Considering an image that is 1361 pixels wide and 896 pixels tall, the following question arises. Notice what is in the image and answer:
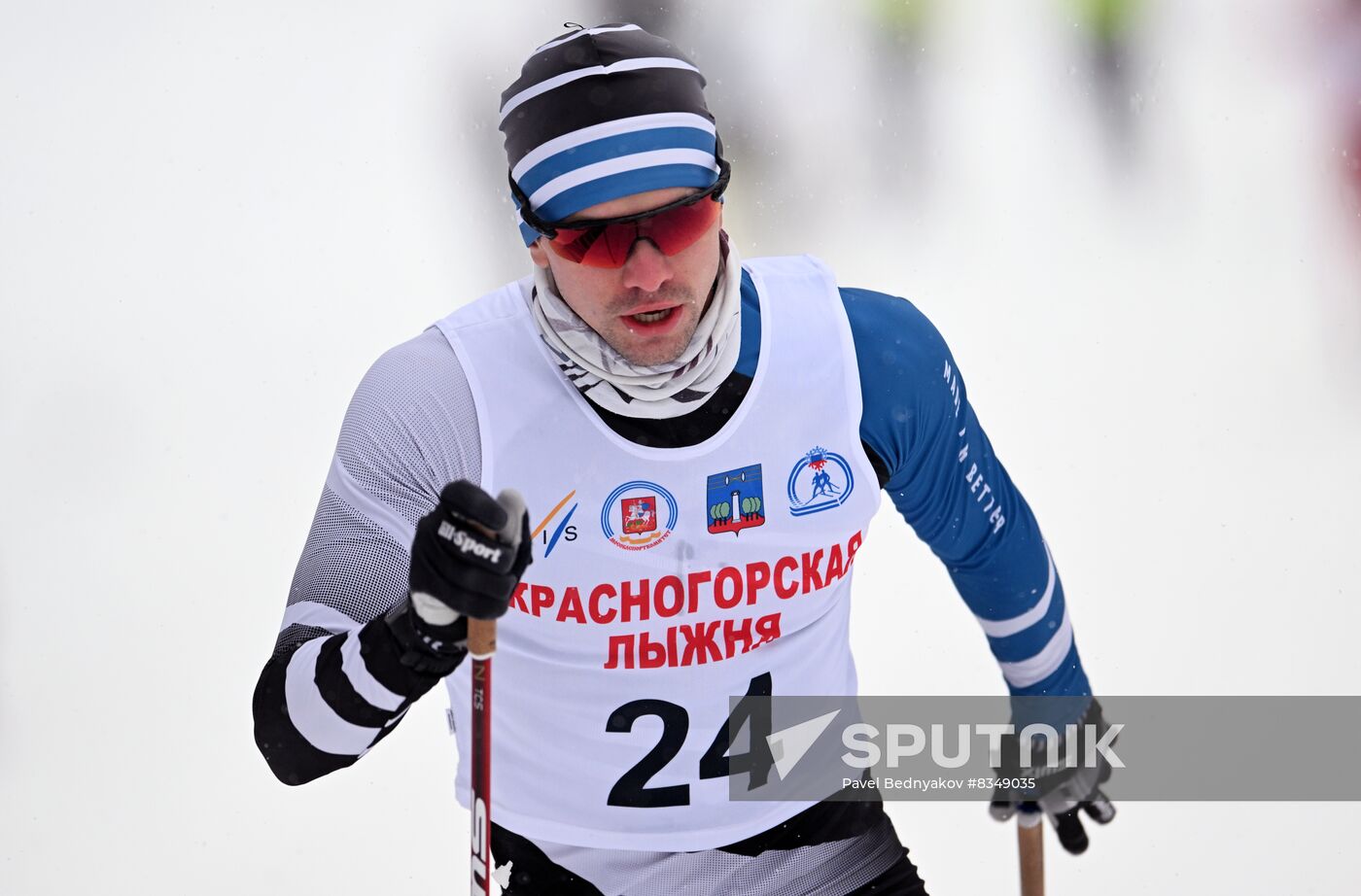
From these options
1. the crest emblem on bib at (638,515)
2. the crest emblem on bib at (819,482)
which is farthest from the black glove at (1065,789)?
the crest emblem on bib at (638,515)

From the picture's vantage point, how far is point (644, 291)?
2.25 meters

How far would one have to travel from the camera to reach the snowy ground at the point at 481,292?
3867 mm

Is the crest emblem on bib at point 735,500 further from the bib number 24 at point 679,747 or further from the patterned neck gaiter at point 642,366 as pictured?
the bib number 24 at point 679,747

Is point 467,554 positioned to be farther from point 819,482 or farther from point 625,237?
point 819,482

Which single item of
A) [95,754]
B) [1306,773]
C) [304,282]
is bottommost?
[1306,773]

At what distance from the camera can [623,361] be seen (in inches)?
90.6

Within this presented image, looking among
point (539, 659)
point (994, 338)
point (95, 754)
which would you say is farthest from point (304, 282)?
point (539, 659)

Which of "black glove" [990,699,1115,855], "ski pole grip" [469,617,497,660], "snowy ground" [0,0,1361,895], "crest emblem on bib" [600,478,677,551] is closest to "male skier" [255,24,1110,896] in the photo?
"crest emblem on bib" [600,478,677,551]

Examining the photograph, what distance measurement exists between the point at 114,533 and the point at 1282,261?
443 cm

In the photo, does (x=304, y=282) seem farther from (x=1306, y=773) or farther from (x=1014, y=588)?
(x=1306, y=773)

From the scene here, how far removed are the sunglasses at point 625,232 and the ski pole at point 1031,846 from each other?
1.52 meters

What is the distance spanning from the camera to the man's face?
2.25 meters

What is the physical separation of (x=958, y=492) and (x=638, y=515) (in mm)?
667

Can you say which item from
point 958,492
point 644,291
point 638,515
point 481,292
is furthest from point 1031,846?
point 481,292
